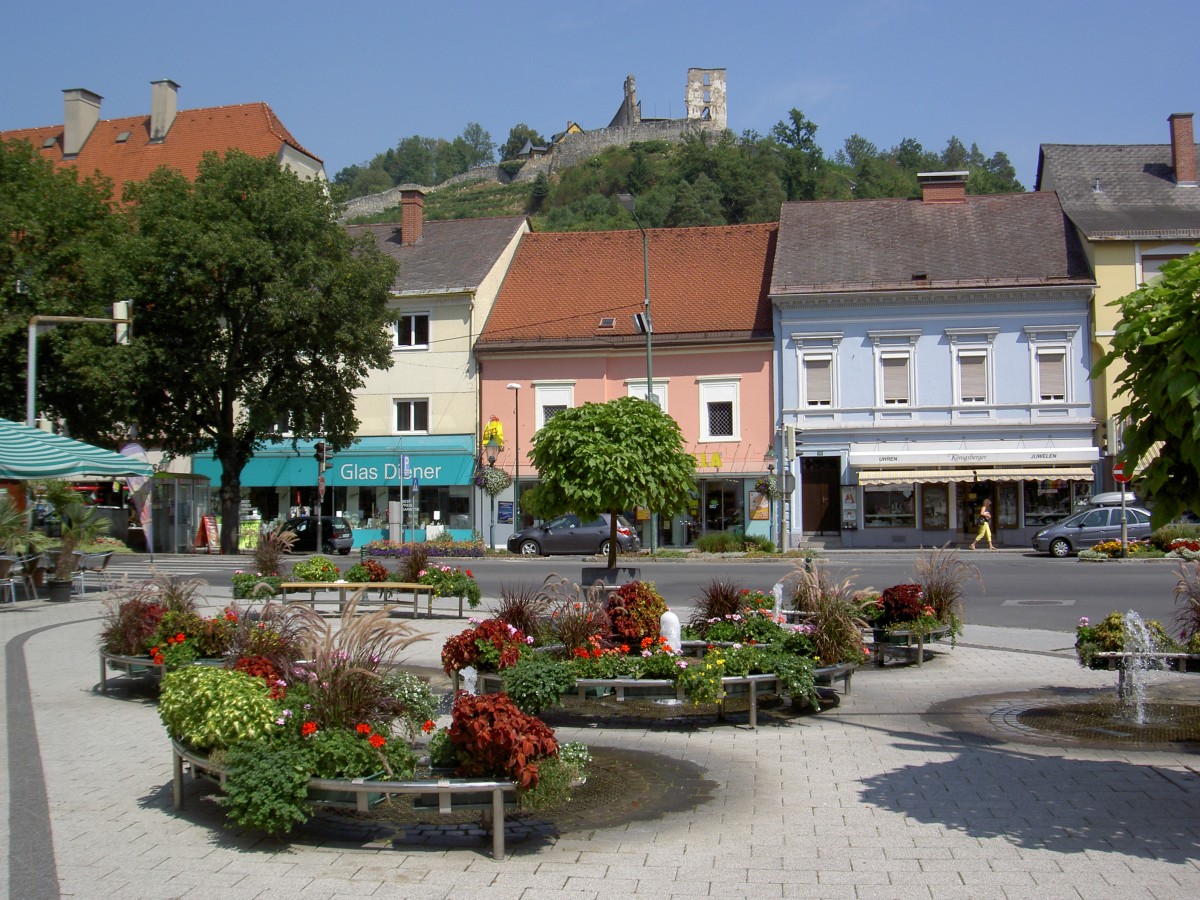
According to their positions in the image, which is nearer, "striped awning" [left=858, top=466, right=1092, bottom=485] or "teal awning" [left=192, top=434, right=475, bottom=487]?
"striped awning" [left=858, top=466, right=1092, bottom=485]

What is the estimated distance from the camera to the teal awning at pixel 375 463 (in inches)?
1674

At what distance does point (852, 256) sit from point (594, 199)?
77466mm

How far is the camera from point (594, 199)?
11556 cm

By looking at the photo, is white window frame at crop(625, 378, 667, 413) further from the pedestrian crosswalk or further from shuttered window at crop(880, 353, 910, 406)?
the pedestrian crosswalk

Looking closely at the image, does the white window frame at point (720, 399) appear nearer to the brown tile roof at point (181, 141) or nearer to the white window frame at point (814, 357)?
the white window frame at point (814, 357)

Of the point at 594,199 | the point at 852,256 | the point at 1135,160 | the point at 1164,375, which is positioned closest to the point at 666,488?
the point at 1164,375

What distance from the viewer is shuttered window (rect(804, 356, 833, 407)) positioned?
131ft

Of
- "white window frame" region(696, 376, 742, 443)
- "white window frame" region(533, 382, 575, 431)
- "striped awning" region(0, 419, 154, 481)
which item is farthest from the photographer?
"white window frame" region(533, 382, 575, 431)

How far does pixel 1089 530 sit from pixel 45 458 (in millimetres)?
26936

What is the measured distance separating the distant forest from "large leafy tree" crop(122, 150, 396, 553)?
3370 centimetres

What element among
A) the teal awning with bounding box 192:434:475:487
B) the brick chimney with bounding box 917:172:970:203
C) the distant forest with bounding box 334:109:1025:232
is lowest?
the teal awning with bounding box 192:434:475:487

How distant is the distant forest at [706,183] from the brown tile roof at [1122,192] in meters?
40.2

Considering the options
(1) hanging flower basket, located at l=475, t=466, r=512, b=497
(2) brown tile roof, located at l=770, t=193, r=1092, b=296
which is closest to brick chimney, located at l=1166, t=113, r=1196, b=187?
(2) brown tile roof, located at l=770, t=193, r=1092, b=296

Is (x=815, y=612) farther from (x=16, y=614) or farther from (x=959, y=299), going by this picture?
(x=959, y=299)
